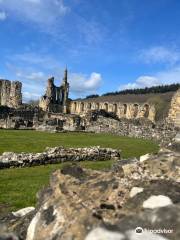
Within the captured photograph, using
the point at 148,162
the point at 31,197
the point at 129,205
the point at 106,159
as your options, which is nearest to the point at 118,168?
the point at 148,162

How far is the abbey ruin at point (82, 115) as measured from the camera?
48172mm

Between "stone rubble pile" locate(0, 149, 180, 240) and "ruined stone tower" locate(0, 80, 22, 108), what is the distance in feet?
240

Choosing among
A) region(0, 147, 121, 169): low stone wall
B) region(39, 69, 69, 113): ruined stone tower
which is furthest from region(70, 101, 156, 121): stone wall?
region(0, 147, 121, 169): low stone wall

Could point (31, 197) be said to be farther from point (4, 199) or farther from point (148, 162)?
point (148, 162)

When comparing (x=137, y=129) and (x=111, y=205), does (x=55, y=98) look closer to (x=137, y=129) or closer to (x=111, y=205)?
(x=137, y=129)

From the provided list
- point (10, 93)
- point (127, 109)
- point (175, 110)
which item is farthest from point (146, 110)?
point (10, 93)

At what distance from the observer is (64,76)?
96.0 metres

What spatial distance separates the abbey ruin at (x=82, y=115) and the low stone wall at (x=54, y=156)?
16603mm

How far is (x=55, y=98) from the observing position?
292ft

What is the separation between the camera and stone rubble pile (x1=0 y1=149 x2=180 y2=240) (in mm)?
4423

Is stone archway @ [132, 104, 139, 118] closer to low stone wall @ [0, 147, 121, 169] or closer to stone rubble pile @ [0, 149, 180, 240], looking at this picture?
low stone wall @ [0, 147, 121, 169]

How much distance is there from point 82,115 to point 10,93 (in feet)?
57.2

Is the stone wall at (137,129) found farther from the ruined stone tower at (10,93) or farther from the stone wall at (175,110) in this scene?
the ruined stone tower at (10,93)

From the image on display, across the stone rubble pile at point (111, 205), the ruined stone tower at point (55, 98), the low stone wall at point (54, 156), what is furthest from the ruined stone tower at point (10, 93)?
the stone rubble pile at point (111, 205)
